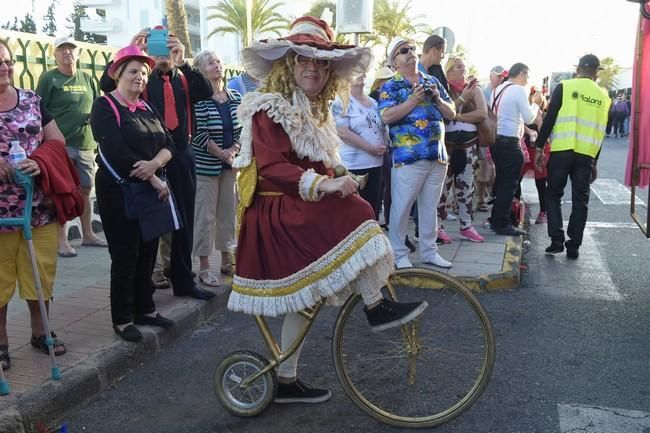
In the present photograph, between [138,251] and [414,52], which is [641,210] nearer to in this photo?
[414,52]

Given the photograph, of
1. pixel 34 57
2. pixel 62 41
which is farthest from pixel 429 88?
pixel 34 57

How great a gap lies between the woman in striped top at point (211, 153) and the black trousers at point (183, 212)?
30 centimetres

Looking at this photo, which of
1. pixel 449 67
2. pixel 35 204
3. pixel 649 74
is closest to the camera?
pixel 35 204

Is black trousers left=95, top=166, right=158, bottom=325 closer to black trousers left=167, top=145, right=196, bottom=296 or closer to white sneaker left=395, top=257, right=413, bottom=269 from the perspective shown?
black trousers left=167, top=145, right=196, bottom=296

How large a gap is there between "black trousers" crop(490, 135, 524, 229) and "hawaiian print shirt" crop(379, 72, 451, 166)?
206 cm

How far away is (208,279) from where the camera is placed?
16.9 ft

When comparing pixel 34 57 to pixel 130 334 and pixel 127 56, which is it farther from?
pixel 130 334

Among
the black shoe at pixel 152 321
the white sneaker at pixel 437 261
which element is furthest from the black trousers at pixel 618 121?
the black shoe at pixel 152 321

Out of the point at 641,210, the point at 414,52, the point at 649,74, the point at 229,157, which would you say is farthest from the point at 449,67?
the point at 641,210

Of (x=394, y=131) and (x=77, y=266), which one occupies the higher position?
(x=394, y=131)

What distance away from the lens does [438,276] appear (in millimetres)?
2789

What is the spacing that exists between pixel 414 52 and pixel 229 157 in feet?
5.82

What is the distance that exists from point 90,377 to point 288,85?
1.96m

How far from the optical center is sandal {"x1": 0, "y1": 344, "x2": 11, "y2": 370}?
3.39 meters
